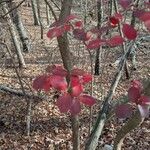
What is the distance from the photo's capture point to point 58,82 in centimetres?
180

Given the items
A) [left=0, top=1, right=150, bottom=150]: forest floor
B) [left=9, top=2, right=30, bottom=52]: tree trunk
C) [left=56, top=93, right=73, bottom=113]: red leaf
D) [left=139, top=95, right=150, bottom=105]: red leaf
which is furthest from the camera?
[left=9, top=2, right=30, bottom=52]: tree trunk

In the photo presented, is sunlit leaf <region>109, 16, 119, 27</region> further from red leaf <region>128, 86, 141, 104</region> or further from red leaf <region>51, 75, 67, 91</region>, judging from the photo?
red leaf <region>51, 75, 67, 91</region>

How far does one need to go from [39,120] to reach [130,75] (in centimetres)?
483

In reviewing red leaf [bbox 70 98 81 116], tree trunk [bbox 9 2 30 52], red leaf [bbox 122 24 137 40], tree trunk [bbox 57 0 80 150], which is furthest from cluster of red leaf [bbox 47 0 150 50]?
tree trunk [bbox 9 2 30 52]

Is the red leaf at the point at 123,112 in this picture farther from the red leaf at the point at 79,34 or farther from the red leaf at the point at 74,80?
the red leaf at the point at 79,34

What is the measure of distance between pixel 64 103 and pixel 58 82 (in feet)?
0.39

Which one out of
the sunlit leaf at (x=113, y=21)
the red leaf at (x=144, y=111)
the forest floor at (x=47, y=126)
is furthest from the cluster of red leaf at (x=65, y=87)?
the forest floor at (x=47, y=126)

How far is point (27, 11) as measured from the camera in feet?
108

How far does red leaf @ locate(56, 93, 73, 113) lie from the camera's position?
1.78 m

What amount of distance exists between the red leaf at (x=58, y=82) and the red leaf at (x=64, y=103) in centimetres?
5

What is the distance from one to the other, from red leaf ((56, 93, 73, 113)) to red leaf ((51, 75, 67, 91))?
0.05 meters

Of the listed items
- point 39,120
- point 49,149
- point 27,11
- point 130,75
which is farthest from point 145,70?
point 27,11

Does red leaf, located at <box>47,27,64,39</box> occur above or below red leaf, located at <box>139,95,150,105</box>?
above

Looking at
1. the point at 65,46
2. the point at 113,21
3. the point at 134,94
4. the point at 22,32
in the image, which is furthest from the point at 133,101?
the point at 22,32
